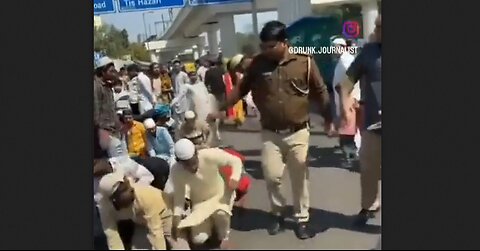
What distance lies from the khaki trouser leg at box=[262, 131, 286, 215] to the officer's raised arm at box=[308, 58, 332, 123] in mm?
374

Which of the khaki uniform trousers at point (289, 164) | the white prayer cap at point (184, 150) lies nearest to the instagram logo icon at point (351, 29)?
the khaki uniform trousers at point (289, 164)

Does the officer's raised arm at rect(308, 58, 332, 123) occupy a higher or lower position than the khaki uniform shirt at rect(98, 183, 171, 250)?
higher

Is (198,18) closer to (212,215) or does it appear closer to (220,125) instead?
(220,125)

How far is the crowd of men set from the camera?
4.64 meters

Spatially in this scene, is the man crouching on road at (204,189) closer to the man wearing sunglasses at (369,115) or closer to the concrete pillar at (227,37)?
the concrete pillar at (227,37)

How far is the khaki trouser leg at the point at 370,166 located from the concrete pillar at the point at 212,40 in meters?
1.17

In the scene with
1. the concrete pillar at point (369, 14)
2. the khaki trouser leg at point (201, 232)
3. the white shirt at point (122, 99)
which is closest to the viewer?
the concrete pillar at point (369, 14)

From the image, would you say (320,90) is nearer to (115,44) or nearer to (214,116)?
(214,116)

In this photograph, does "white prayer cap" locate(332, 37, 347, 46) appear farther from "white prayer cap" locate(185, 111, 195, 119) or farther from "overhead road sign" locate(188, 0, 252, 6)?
"white prayer cap" locate(185, 111, 195, 119)

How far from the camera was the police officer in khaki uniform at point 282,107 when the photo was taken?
4.62 metres

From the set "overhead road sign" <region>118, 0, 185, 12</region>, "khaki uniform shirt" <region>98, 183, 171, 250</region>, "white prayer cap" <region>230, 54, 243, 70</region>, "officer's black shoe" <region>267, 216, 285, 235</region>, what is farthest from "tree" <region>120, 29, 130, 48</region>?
"officer's black shoe" <region>267, 216, 285, 235</region>

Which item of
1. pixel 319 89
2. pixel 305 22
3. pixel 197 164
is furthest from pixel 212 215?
pixel 305 22

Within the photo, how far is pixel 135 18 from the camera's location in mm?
4754

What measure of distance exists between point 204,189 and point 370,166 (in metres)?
1.16
